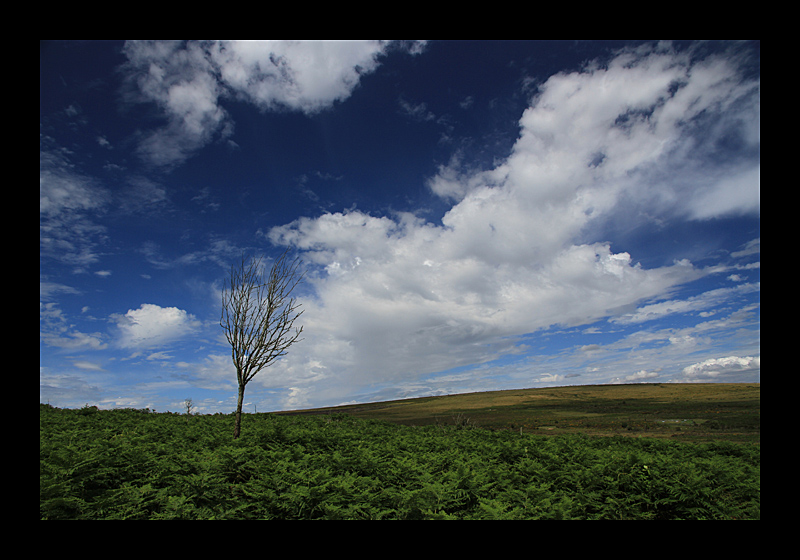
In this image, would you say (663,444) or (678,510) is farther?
(663,444)

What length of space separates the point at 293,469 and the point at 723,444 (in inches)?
584

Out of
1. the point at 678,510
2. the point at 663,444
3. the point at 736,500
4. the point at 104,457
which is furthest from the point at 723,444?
the point at 104,457
